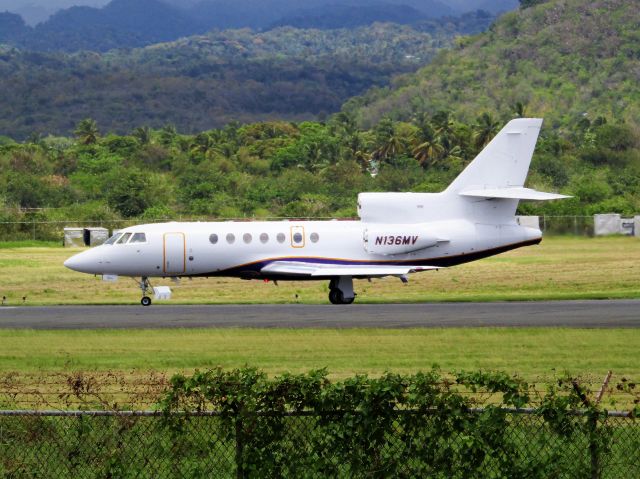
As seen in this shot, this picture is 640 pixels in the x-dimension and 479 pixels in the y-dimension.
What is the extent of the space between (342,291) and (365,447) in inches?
1026

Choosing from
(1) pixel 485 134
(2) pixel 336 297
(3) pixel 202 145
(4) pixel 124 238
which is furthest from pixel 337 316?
(3) pixel 202 145

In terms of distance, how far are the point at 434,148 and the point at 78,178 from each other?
3408 centimetres

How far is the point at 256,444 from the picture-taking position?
13820 millimetres

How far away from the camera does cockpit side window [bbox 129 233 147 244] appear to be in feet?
131

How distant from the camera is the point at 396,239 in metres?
39.8

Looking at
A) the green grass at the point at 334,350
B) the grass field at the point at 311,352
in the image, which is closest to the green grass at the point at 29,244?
the grass field at the point at 311,352

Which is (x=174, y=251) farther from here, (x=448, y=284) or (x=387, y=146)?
(x=387, y=146)

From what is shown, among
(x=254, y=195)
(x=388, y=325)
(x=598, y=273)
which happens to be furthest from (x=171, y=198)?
(x=388, y=325)

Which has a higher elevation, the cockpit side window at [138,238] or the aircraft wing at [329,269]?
the cockpit side window at [138,238]

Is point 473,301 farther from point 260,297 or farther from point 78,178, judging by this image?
point 78,178

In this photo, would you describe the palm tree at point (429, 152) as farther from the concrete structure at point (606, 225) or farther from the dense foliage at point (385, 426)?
the dense foliage at point (385, 426)

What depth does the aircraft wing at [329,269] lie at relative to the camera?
3903 cm

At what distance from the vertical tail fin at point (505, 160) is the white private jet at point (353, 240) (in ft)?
0.10

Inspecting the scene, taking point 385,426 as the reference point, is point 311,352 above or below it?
below
